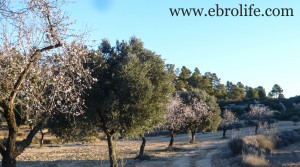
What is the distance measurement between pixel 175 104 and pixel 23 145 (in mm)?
45917

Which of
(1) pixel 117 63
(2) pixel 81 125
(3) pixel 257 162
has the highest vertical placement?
(1) pixel 117 63

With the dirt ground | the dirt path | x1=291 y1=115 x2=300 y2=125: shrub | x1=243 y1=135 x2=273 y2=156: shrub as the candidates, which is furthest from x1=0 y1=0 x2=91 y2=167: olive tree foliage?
x1=291 y1=115 x2=300 y2=125: shrub

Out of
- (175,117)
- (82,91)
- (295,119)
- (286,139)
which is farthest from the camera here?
(295,119)

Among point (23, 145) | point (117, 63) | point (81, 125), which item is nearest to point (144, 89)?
point (117, 63)

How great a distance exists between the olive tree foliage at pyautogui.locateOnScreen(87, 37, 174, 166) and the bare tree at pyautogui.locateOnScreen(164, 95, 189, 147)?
23.2 m

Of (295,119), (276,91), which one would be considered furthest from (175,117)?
(276,91)

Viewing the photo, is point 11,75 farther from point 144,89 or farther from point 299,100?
point 299,100

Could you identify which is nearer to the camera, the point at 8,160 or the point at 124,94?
the point at 8,160

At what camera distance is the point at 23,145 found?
35.0 ft

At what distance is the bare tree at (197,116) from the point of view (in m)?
59.5

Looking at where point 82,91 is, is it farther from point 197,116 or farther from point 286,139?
point 197,116

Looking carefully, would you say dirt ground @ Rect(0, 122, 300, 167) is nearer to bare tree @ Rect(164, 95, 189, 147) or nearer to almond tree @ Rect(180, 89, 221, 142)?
bare tree @ Rect(164, 95, 189, 147)

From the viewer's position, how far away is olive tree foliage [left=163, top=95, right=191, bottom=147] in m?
51.0

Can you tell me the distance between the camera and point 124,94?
23.2 m
